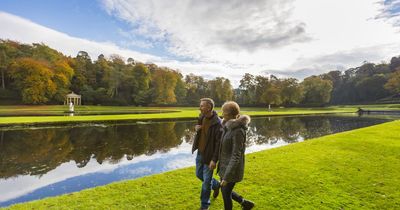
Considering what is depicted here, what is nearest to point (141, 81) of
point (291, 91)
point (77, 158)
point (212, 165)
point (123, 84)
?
point (123, 84)

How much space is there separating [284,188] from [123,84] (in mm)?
63651

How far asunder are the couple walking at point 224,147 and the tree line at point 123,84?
54.7 meters

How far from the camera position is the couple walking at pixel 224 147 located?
11.9 ft

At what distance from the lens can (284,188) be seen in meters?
5.62

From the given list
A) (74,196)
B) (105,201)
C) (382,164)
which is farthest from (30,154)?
(382,164)

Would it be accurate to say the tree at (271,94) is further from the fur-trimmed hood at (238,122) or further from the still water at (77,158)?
the fur-trimmed hood at (238,122)

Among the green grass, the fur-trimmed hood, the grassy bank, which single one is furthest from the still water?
the fur-trimmed hood

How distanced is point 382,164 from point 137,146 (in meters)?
9.49

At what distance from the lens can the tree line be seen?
167ft

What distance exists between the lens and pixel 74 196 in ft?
16.8

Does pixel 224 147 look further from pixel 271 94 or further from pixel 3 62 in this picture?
pixel 271 94

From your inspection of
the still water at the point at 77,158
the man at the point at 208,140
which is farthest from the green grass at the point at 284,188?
the still water at the point at 77,158

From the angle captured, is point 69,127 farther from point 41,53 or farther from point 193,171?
point 41,53

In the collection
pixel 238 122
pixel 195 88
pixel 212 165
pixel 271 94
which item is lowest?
pixel 212 165
